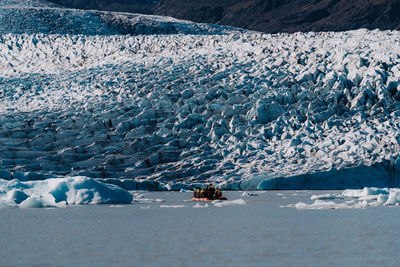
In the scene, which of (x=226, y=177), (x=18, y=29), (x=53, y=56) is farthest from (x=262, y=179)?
(x=18, y=29)

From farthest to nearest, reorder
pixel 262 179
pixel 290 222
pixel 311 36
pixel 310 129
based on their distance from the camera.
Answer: pixel 311 36, pixel 310 129, pixel 262 179, pixel 290 222

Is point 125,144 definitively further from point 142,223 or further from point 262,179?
point 142,223

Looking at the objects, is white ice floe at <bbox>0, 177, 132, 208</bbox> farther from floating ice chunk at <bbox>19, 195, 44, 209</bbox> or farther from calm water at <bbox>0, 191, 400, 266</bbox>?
calm water at <bbox>0, 191, 400, 266</bbox>

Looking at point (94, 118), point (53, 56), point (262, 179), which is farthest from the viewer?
point (53, 56)

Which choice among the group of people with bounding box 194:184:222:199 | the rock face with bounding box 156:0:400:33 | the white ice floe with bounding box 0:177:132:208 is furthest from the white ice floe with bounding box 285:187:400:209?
the rock face with bounding box 156:0:400:33

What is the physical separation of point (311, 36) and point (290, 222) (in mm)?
21083

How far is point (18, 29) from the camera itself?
4862 cm

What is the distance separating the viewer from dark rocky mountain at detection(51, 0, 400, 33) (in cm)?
16300

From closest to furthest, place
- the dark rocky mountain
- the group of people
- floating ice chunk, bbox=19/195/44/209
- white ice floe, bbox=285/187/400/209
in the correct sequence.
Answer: white ice floe, bbox=285/187/400/209
floating ice chunk, bbox=19/195/44/209
the group of people
the dark rocky mountain

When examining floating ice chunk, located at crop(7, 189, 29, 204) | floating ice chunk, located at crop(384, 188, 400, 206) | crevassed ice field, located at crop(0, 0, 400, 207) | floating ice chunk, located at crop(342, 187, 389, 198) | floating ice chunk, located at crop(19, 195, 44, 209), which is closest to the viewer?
floating ice chunk, located at crop(19, 195, 44, 209)

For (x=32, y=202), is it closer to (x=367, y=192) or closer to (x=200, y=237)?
(x=200, y=237)

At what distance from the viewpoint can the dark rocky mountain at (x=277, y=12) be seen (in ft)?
535

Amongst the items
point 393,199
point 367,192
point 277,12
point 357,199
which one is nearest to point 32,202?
point 357,199

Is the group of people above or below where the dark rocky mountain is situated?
below
